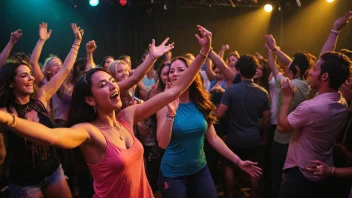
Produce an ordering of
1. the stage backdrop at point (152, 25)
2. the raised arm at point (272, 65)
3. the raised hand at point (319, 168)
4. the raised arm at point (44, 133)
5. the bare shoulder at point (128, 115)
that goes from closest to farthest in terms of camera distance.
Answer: the raised arm at point (44, 133)
the bare shoulder at point (128, 115)
the raised hand at point (319, 168)
the raised arm at point (272, 65)
the stage backdrop at point (152, 25)

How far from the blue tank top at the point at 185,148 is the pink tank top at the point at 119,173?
2.12ft

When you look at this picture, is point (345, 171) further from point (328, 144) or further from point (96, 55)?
point (96, 55)

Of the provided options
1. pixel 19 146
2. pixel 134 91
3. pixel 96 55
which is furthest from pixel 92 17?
pixel 19 146

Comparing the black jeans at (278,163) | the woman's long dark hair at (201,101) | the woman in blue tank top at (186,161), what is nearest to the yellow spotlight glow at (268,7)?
the black jeans at (278,163)

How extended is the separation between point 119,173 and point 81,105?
0.44 metres

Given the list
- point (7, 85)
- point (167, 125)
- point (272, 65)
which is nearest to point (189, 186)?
point (167, 125)

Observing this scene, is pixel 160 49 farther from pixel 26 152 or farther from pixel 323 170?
pixel 323 170

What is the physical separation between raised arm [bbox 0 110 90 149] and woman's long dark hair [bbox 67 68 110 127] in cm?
17

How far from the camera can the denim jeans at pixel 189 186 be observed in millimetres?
2420

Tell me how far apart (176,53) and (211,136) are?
7.09 m

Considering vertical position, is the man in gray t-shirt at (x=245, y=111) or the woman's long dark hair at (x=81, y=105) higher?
the woman's long dark hair at (x=81, y=105)

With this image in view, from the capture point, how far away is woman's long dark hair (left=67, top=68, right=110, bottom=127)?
73.5 inches

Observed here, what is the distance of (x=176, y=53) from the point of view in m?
9.67

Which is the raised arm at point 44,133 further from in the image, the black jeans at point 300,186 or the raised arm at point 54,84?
the black jeans at point 300,186
